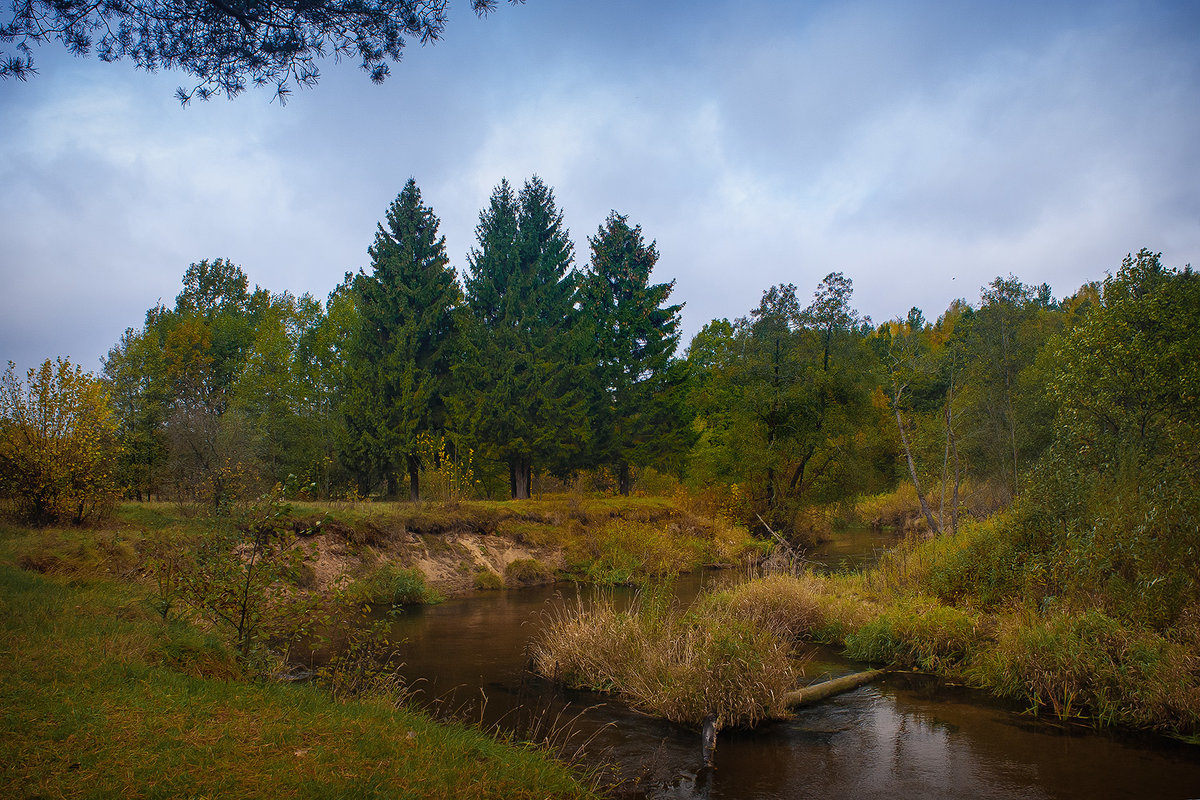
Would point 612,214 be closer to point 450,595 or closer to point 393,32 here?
point 450,595

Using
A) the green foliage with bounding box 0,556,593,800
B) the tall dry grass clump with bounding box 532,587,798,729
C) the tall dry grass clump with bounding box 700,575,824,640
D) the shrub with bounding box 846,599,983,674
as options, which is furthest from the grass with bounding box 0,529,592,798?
the shrub with bounding box 846,599,983,674

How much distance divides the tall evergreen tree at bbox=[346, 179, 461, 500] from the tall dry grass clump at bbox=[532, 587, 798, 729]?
64.3ft

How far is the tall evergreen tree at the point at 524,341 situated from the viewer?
31.1 metres

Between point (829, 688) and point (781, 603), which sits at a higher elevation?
point (781, 603)

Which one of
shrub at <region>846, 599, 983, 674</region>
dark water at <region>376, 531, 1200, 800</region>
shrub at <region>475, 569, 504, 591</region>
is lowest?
dark water at <region>376, 531, 1200, 800</region>

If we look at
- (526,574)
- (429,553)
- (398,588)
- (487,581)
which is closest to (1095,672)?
(398,588)

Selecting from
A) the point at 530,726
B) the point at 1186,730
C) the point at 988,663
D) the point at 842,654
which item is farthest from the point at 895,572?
the point at 530,726

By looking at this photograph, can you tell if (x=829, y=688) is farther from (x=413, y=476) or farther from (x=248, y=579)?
(x=413, y=476)

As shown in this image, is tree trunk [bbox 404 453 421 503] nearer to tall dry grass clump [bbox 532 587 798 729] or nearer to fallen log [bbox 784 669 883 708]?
tall dry grass clump [bbox 532 587 798 729]

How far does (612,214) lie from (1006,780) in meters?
33.8

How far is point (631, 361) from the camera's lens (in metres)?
34.9

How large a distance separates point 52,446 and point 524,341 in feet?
66.5

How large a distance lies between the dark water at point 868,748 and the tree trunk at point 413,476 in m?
18.4

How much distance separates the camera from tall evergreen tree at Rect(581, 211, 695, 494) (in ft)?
112
